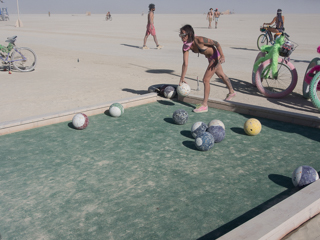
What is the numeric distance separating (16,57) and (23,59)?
0.29 m

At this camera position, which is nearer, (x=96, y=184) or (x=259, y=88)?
(x=96, y=184)

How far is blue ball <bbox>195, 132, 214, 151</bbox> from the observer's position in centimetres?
510

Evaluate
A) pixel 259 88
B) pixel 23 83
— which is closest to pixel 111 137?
pixel 259 88

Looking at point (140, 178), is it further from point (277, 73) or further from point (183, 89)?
point (277, 73)

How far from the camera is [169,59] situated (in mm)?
15477

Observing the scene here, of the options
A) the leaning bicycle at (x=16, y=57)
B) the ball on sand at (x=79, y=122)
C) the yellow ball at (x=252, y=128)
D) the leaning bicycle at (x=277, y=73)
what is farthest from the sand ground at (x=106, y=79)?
the yellow ball at (x=252, y=128)

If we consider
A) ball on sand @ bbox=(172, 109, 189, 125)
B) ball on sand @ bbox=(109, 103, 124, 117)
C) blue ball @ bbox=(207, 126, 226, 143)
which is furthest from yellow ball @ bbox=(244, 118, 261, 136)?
ball on sand @ bbox=(109, 103, 124, 117)

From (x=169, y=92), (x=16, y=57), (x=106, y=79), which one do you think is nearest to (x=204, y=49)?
(x=169, y=92)

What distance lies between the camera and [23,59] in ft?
39.7

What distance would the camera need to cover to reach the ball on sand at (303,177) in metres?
3.99

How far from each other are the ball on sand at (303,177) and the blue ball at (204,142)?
4.54 feet

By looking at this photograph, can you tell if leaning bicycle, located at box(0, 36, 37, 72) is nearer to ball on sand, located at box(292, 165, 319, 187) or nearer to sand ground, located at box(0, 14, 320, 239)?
sand ground, located at box(0, 14, 320, 239)

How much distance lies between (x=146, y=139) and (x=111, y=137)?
2.00 ft

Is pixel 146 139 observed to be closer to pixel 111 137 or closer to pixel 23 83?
pixel 111 137
